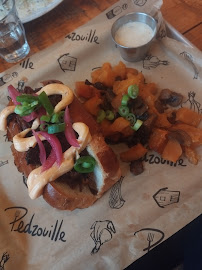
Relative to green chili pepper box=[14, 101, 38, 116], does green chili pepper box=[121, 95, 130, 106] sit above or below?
below

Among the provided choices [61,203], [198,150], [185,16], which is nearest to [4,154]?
[61,203]

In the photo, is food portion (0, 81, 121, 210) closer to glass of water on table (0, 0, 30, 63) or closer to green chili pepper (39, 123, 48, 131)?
green chili pepper (39, 123, 48, 131)

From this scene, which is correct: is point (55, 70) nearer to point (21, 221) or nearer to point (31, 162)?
point (31, 162)

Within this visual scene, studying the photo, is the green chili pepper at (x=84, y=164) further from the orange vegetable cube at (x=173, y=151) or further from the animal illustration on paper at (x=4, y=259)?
the animal illustration on paper at (x=4, y=259)

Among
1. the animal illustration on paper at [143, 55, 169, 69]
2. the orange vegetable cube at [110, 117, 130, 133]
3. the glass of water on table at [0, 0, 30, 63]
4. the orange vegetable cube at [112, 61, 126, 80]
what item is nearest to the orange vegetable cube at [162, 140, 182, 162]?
the orange vegetable cube at [110, 117, 130, 133]

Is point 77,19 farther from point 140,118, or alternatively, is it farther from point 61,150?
point 61,150

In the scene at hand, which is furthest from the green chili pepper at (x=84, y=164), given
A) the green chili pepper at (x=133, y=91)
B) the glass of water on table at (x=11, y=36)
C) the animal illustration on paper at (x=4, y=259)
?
the glass of water on table at (x=11, y=36)
